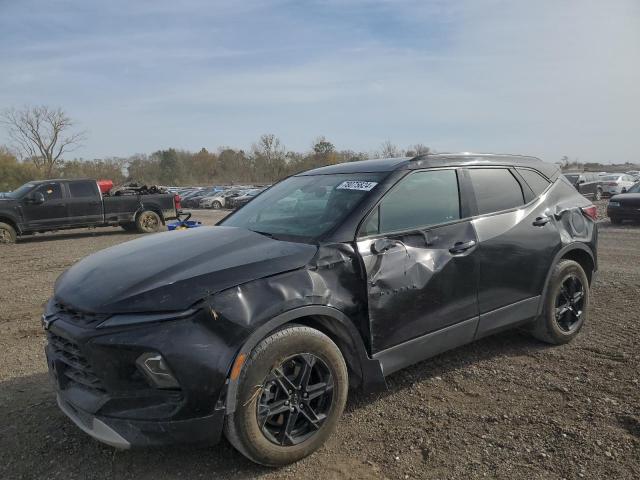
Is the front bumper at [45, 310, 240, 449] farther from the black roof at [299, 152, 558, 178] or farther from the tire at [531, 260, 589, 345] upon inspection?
the tire at [531, 260, 589, 345]

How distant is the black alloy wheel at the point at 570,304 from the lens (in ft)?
14.2

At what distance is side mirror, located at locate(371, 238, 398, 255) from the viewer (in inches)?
118

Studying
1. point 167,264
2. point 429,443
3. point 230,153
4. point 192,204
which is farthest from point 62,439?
point 230,153

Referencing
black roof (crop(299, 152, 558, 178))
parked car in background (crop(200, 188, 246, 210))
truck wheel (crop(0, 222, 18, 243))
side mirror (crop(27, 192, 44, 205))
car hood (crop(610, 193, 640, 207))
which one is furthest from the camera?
parked car in background (crop(200, 188, 246, 210))

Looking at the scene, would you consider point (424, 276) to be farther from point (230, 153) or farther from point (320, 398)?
point (230, 153)

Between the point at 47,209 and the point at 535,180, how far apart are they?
14190 mm

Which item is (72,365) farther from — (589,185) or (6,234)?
(589,185)

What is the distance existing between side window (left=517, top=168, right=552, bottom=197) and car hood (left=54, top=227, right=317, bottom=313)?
2425 millimetres

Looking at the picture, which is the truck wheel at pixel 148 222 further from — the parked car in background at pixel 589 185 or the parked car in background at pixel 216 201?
the parked car in background at pixel 216 201

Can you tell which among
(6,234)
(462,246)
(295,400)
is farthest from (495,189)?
(6,234)

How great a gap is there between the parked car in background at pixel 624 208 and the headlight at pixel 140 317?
1597 centimetres

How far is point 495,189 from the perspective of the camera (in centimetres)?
396

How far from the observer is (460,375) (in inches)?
149

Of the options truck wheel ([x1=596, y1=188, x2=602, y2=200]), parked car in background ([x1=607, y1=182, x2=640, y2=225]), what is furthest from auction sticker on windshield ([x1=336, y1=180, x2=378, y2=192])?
truck wheel ([x1=596, y1=188, x2=602, y2=200])
